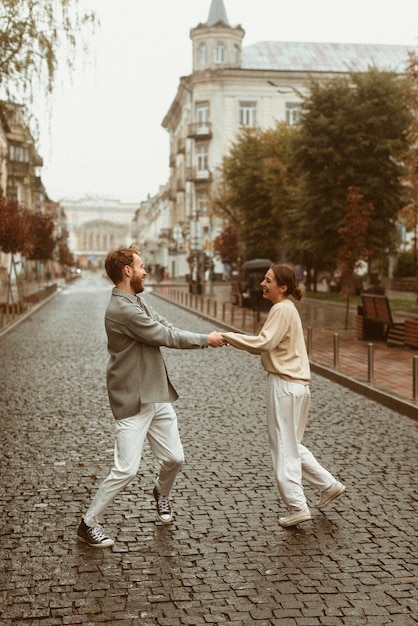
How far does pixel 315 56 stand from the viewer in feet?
242

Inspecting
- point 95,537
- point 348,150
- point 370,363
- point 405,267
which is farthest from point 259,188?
point 95,537

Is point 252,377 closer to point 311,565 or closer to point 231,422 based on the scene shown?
point 231,422

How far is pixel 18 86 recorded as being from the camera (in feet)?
57.3

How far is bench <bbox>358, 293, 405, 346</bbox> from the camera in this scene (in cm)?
1869

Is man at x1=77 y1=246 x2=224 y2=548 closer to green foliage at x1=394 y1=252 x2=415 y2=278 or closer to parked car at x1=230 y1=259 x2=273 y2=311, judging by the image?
parked car at x1=230 y1=259 x2=273 y2=311

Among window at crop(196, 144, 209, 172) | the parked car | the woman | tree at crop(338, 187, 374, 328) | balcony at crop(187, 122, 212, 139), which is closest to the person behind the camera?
the woman

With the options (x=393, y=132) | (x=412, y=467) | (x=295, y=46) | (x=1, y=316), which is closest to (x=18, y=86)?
(x=1, y=316)

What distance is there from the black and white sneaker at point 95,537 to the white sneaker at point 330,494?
58.5 inches

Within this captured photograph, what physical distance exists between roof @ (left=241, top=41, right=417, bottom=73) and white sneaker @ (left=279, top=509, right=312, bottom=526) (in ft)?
220

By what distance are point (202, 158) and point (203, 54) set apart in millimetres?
7748

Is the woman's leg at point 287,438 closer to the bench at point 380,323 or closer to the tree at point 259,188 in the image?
the bench at point 380,323

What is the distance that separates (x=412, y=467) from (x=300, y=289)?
8.24 ft

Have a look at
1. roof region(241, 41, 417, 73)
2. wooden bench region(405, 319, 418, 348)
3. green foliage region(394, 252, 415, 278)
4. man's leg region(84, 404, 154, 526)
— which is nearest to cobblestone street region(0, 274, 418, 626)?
man's leg region(84, 404, 154, 526)

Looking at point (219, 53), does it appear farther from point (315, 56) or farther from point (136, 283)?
point (136, 283)
